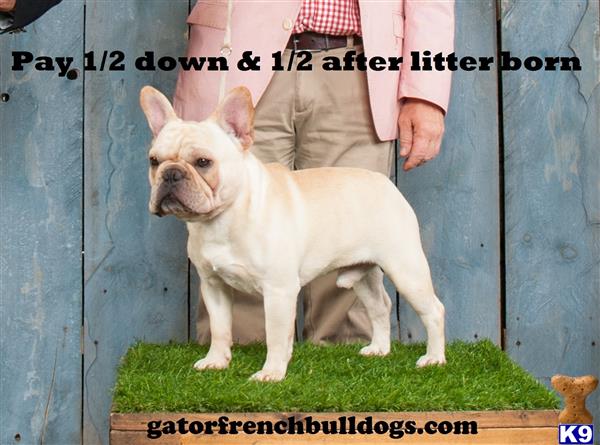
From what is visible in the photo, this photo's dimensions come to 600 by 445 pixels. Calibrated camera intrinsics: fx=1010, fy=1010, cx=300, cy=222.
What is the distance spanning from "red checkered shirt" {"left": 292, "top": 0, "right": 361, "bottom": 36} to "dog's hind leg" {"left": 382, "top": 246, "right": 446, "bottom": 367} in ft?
2.24

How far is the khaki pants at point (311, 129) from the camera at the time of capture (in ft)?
9.03

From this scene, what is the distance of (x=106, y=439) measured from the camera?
3.30 metres

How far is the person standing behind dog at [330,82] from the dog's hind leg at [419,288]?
44cm

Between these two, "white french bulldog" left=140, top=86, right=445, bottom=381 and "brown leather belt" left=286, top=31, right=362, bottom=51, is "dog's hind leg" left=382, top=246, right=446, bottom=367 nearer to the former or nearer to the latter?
"white french bulldog" left=140, top=86, right=445, bottom=381

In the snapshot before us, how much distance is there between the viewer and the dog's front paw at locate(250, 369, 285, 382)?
87.7 inches

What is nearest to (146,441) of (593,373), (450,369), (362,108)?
(450,369)

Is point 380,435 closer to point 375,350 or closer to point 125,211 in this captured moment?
point 375,350

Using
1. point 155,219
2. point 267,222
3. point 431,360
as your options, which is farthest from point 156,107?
point 155,219

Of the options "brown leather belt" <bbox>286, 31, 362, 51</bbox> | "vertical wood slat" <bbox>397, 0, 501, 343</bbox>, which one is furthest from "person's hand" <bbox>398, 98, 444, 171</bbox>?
"vertical wood slat" <bbox>397, 0, 501, 343</bbox>

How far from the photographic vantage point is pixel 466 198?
3.25 meters

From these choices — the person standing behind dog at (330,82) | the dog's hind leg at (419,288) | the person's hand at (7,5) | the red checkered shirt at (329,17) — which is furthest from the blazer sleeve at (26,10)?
the dog's hind leg at (419,288)

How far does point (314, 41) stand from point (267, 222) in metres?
0.72

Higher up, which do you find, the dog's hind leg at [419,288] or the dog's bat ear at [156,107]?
the dog's bat ear at [156,107]

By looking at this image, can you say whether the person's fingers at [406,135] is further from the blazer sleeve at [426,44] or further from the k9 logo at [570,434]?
the k9 logo at [570,434]
